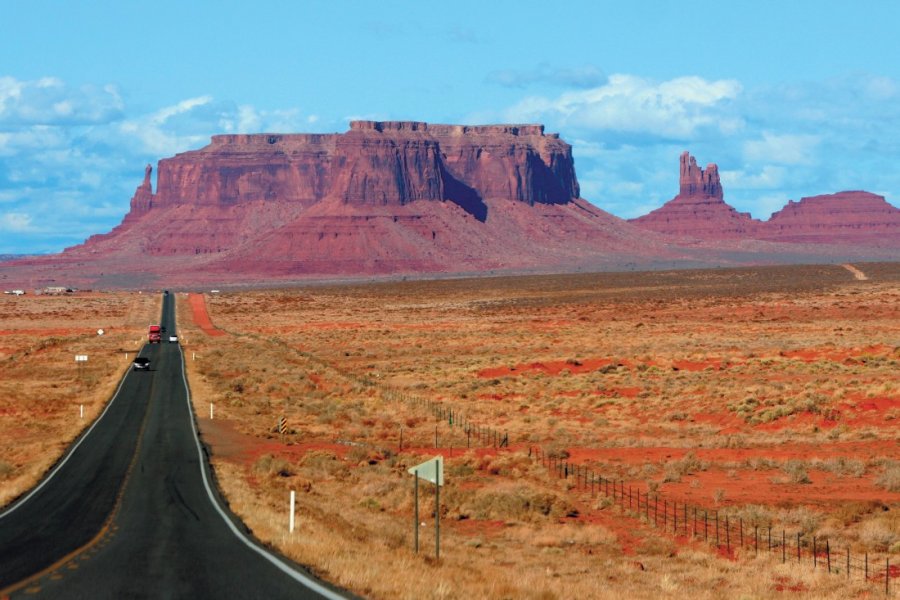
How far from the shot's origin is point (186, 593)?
49.1 feet

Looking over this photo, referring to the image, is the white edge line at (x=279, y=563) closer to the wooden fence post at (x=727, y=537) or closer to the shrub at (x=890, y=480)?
the wooden fence post at (x=727, y=537)

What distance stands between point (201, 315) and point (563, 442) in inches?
3875

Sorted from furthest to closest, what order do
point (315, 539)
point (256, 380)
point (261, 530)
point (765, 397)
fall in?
point (256, 380)
point (765, 397)
point (261, 530)
point (315, 539)

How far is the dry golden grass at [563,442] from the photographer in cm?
1939

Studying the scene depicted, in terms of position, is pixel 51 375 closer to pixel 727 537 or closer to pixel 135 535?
pixel 135 535

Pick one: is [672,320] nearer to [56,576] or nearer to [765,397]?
[765,397]

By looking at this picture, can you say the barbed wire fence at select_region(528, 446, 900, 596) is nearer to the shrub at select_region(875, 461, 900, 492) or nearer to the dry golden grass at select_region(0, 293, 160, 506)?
the shrub at select_region(875, 461, 900, 492)

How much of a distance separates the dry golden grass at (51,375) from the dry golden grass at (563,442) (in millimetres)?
4854

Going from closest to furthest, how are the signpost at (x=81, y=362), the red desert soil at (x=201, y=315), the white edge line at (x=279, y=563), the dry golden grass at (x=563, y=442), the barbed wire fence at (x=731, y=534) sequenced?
1. the white edge line at (x=279, y=563)
2. the dry golden grass at (x=563, y=442)
3. the barbed wire fence at (x=731, y=534)
4. the signpost at (x=81, y=362)
5. the red desert soil at (x=201, y=315)

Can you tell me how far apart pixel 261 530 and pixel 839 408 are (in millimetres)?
23374

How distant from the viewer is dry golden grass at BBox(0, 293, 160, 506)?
35.9 meters

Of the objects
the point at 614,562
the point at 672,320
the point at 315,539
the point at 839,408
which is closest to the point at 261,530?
the point at 315,539

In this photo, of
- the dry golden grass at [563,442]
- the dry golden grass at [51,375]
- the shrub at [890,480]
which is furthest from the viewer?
the dry golden grass at [51,375]

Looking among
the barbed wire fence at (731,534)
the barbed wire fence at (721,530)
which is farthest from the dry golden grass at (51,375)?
the barbed wire fence at (731,534)
